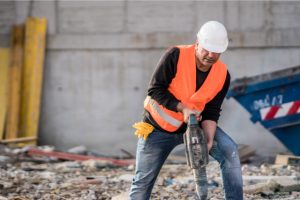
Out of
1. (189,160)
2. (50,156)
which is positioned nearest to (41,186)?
(50,156)

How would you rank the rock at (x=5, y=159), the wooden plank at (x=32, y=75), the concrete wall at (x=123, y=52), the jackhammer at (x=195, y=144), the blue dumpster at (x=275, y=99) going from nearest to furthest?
the jackhammer at (x=195, y=144) → the blue dumpster at (x=275, y=99) → the rock at (x=5, y=159) → the concrete wall at (x=123, y=52) → the wooden plank at (x=32, y=75)

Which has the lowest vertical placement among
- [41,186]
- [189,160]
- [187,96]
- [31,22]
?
[41,186]

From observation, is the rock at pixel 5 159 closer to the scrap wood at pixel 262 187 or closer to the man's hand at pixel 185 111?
the scrap wood at pixel 262 187

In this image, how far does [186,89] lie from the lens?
A: 16.0 ft

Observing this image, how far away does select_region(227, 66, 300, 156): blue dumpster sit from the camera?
8.66 metres

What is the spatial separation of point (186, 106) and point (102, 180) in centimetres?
321

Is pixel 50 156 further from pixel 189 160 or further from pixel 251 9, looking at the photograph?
pixel 189 160

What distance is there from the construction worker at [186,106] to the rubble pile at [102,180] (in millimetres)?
1342

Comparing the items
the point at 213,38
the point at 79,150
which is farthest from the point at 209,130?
the point at 79,150

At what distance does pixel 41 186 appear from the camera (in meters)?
7.51

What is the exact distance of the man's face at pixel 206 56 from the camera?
187 inches

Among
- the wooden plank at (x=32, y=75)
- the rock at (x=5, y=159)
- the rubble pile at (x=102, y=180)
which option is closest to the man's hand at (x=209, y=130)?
the rubble pile at (x=102, y=180)

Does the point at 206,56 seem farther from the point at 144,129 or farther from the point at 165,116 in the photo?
the point at 144,129

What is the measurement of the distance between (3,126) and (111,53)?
6.90 ft
